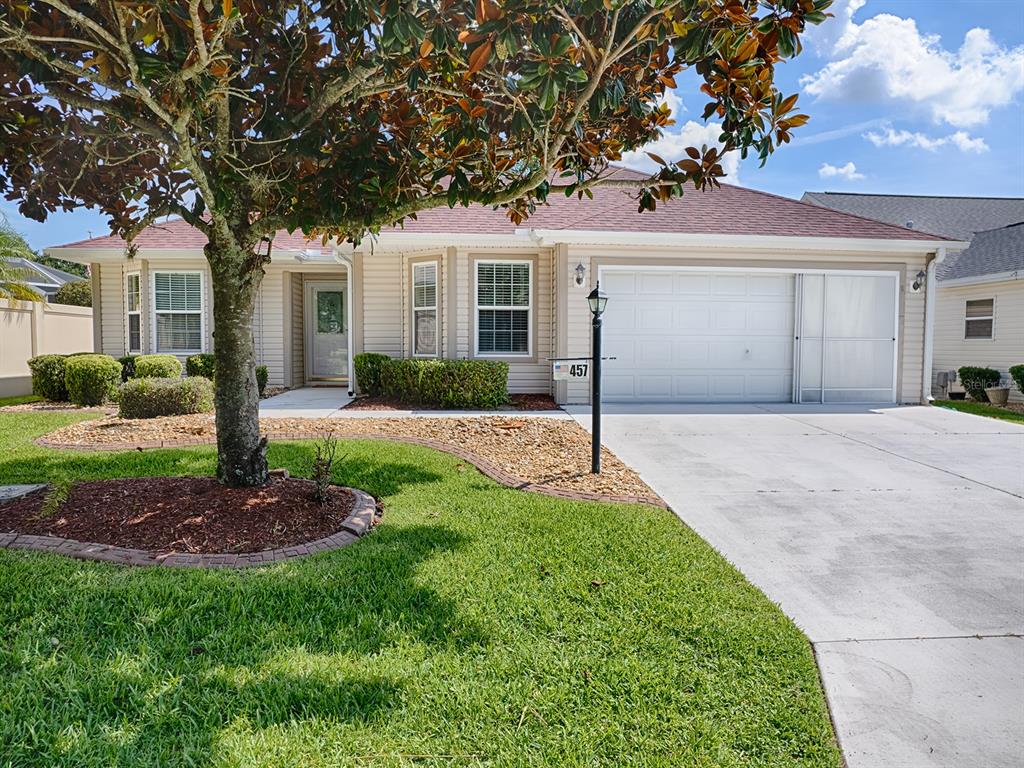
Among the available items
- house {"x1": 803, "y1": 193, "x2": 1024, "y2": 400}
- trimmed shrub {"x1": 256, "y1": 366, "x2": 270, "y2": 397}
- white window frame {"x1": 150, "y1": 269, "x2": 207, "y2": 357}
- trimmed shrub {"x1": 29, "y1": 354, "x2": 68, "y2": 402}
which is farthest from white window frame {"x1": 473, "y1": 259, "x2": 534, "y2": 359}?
house {"x1": 803, "y1": 193, "x2": 1024, "y2": 400}

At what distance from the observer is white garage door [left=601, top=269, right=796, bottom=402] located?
11195mm

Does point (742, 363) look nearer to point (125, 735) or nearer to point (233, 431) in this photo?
point (233, 431)

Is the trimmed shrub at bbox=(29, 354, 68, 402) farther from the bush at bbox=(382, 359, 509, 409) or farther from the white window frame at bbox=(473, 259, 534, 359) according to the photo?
the white window frame at bbox=(473, 259, 534, 359)

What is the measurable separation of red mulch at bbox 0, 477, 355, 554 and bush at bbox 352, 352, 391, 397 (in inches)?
248

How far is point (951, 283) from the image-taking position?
51.9 feet

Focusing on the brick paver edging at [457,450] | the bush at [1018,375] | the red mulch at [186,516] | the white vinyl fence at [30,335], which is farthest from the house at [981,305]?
the white vinyl fence at [30,335]

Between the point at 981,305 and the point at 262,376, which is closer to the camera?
the point at 262,376

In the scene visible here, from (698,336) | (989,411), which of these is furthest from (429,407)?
(989,411)

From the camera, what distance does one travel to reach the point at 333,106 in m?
4.73

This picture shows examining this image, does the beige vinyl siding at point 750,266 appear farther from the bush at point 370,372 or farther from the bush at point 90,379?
the bush at point 90,379

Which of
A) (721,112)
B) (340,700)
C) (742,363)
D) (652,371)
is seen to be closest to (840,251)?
(742,363)

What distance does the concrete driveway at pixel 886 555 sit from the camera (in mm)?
2420

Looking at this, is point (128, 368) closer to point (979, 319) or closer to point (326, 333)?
point (326, 333)

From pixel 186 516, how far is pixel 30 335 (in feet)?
45.3
